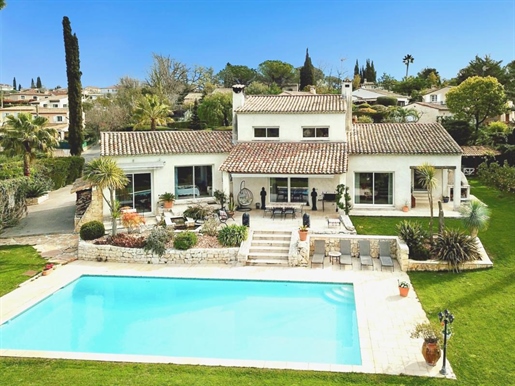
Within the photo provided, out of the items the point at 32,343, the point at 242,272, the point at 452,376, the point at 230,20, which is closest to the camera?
the point at 452,376

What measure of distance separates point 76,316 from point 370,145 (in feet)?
96.6

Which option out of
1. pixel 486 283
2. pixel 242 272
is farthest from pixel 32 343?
pixel 486 283

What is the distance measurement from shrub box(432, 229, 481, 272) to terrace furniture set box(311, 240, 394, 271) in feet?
10.2

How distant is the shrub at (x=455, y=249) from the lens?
92.7 feet

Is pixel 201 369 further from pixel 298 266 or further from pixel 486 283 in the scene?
pixel 486 283

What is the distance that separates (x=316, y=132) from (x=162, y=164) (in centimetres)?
1477

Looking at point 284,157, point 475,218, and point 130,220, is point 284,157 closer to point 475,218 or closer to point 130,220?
point 130,220

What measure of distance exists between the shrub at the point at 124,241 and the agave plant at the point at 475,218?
21783 millimetres

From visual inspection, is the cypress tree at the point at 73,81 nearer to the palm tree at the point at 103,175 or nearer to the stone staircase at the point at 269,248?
the palm tree at the point at 103,175

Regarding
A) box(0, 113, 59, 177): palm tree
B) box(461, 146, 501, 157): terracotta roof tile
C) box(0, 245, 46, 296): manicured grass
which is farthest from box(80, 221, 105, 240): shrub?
box(461, 146, 501, 157): terracotta roof tile

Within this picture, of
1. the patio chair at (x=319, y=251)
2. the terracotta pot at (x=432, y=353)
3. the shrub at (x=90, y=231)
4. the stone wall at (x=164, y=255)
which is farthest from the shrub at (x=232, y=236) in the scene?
the terracotta pot at (x=432, y=353)

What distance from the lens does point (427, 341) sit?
1745cm

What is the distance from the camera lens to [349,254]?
3139 centimetres

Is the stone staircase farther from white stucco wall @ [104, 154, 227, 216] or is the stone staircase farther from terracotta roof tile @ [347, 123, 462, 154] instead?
terracotta roof tile @ [347, 123, 462, 154]
